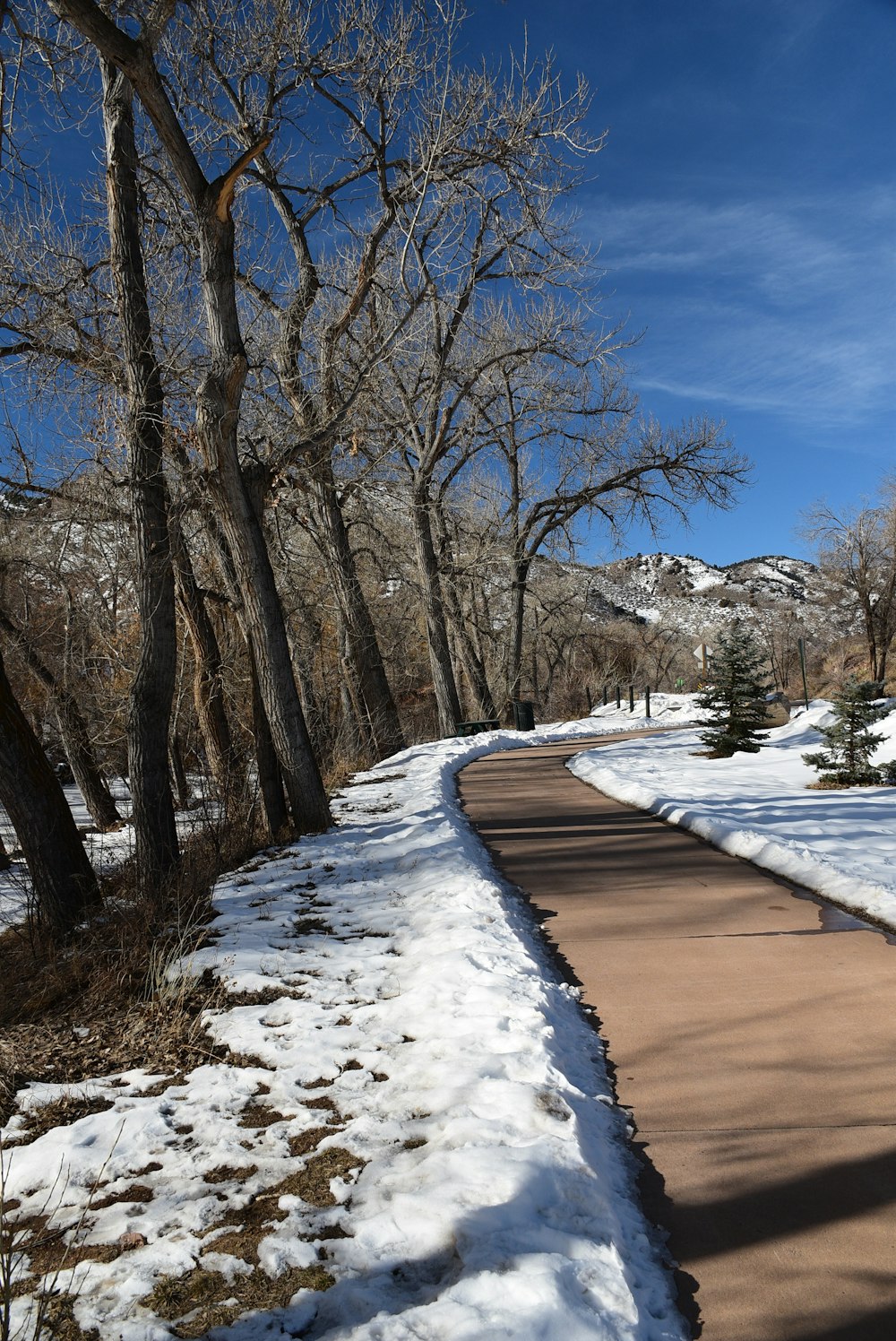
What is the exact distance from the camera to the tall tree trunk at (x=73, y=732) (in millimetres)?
14188

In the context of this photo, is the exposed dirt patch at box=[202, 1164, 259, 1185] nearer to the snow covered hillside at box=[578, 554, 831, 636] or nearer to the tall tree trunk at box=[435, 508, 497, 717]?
the tall tree trunk at box=[435, 508, 497, 717]

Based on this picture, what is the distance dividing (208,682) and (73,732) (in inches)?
203

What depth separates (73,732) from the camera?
14.9m

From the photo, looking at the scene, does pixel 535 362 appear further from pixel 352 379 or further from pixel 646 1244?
pixel 646 1244

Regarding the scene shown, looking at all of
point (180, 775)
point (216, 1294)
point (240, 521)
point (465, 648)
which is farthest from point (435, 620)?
point (216, 1294)

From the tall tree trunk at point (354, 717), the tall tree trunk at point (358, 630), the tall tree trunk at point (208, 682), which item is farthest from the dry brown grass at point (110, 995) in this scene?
the tall tree trunk at point (354, 717)

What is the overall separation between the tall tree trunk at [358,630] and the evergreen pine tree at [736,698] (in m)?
6.24

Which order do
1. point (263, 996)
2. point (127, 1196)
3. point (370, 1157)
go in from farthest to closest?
point (263, 996), point (370, 1157), point (127, 1196)

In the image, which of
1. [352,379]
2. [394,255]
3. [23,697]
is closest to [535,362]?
[394,255]

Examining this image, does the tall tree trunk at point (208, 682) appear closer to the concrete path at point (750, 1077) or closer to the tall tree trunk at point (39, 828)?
the tall tree trunk at point (39, 828)

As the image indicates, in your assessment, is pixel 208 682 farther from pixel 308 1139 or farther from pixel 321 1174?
pixel 321 1174

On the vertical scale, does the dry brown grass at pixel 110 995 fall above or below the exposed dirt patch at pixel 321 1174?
above

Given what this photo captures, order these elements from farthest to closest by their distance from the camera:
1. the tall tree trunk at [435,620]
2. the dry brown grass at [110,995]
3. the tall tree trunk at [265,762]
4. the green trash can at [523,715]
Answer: the green trash can at [523,715], the tall tree trunk at [435,620], the tall tree trunk at [265,762], the dry brown grass at [110,995]

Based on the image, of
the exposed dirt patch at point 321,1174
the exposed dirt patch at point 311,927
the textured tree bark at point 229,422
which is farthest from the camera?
the textured tree bark at point 229,422
